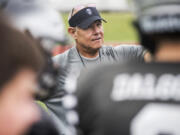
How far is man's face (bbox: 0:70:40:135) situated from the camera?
1.76 meters

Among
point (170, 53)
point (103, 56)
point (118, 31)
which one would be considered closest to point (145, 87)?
point (170, 53)

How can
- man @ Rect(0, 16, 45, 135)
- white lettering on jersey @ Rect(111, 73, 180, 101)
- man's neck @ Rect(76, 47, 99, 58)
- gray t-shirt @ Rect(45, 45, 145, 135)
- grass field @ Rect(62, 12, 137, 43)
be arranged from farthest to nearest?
1. grass field @ Rect(62, 12, 137, 43)
2. man's neck @ Rect(76, 47, 99, 58)
3. gray t-shirt @ Rect(45, 45, 145, 135)
4. white lettering on jersey @ Rect(111, 73, 180, 101)
5. man @ Rect(0, 16, 45, 135)

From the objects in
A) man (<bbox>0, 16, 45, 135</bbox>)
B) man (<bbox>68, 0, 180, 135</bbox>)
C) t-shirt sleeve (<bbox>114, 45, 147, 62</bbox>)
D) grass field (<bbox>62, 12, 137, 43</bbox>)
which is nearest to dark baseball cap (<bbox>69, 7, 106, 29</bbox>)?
t-shirt sleeve (<bbox>114, 45, 147, 62</bbox>)

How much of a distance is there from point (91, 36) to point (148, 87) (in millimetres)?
2725

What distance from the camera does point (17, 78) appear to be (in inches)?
69.0

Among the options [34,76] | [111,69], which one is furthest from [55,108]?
[34,76]

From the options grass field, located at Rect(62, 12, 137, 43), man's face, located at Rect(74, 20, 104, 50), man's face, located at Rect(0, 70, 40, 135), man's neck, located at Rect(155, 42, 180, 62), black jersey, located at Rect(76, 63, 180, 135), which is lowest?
grass field, located at Rect(62, 12, 137, 43)

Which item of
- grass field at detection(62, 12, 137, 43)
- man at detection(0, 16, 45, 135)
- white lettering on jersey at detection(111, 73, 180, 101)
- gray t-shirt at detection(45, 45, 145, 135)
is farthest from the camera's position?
grass field at detection(62, 12, 137, 43)

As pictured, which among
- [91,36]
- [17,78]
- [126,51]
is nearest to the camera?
[17,78]

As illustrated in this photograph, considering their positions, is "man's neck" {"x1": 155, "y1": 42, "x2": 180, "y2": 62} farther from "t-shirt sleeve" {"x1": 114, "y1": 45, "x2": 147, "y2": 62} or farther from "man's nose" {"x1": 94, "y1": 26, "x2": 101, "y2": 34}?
"man's nose" {"x1": 94, "y1": 26, "x2": 101, "y2": 34}

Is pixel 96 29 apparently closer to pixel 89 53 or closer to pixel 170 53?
pixel 89 53

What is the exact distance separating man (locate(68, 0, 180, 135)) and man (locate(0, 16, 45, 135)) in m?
0.45

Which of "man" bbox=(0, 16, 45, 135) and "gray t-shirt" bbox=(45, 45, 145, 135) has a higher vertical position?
"man" bbox=(0, 16, 45, 135)

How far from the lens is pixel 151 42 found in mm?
2201
